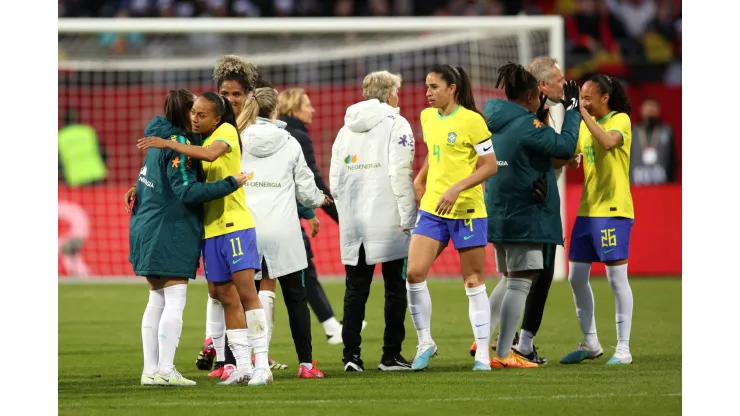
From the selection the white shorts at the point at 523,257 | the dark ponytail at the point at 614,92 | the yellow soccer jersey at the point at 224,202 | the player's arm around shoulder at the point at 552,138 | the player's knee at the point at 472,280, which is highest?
the dark ponytail at the point at 614,92

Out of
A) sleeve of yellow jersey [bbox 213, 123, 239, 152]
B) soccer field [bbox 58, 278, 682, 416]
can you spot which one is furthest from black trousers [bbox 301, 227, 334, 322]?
sleeve of yellow jersey [bbox 213, 123, 239, 152]

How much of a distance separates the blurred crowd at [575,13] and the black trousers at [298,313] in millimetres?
14502

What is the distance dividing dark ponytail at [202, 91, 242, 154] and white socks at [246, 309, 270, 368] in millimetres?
958

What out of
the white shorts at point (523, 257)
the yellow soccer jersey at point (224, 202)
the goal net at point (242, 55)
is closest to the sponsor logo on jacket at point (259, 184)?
the yellow soccer jersey at point (224, 202)

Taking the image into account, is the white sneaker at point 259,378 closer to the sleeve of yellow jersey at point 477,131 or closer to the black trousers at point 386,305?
the black trousers at point 386,305

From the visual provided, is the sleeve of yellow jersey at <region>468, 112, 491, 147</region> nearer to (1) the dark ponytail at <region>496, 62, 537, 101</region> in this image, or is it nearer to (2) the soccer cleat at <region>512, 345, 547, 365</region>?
(1) the dark ponytail at <region>496, 62, 537, 101</region>

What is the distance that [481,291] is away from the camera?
7.38 metres

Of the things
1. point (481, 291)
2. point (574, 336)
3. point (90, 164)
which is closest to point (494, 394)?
point (481, 291)

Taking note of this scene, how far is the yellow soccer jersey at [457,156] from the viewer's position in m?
7.22

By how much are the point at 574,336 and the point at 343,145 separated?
286cm

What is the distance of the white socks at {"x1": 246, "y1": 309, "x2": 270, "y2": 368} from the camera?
6.87m

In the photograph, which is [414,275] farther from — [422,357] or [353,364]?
[353,364]

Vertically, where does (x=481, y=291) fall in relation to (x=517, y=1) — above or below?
below
